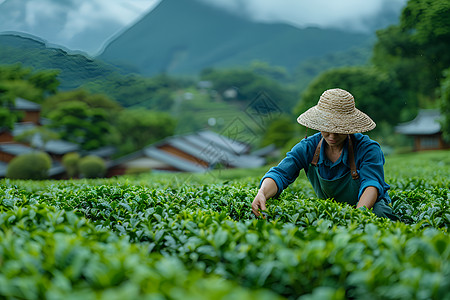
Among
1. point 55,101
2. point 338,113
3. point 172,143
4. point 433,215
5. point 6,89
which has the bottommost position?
point 172,143

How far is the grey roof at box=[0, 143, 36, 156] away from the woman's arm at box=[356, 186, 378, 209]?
17.1m

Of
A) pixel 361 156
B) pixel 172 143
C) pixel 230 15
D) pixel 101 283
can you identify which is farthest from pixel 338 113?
pixel 230 15

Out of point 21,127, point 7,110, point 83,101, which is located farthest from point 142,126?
point 7,110

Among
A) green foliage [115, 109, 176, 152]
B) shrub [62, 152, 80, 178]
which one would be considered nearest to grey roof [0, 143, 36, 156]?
shrub [62, 152, 80, 178]

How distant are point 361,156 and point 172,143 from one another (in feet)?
64.0

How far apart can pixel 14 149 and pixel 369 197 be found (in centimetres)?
1756

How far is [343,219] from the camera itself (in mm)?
2020

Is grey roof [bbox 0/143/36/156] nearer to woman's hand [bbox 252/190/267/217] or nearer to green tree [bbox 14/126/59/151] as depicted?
green tree [bbox 14/126/59/151]

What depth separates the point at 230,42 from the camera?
36.6 m

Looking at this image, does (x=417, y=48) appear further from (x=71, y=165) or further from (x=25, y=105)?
(x=25, y=105)

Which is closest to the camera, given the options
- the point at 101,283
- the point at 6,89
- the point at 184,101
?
the point at 101,283

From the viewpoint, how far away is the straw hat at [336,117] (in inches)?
97.7

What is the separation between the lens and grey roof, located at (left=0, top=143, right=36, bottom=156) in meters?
16.8

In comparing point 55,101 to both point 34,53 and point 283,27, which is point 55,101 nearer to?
point 34,53
